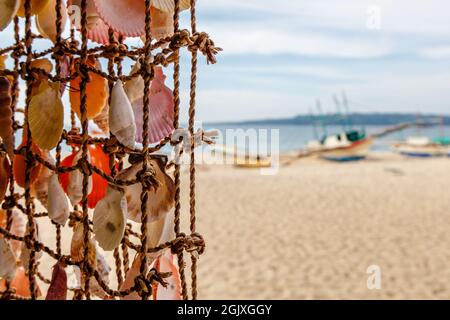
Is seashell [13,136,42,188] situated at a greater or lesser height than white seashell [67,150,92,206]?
A: greater

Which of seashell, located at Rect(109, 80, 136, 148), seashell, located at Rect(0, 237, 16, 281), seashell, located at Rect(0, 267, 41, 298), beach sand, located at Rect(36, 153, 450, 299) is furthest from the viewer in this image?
beach sand, located at Rect(36, 153, 450, 299)

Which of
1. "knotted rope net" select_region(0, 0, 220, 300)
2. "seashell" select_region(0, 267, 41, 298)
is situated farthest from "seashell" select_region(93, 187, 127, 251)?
"seashell" select_region(0, 267, 41, 298)

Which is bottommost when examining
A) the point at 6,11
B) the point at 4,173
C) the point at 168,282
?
the point at 168,282

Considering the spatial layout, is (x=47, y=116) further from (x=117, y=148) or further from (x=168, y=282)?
(x=168, y=282)

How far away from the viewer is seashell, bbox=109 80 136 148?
46 cm

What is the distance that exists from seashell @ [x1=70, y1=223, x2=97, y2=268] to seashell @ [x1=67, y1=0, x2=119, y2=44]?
0.62 ft

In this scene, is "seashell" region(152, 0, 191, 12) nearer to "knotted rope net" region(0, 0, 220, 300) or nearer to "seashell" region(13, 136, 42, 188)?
"knotted rope net" region(0, 0, 220, 300)

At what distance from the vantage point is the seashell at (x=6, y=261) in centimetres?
56

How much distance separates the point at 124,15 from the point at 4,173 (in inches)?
7.8

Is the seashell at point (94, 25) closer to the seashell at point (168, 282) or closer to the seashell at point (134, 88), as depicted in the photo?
the seashell at point (134, 88)

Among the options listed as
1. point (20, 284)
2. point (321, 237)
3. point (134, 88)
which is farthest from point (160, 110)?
point (321, 237)

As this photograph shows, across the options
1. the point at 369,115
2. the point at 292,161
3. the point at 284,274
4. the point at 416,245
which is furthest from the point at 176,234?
the point at 369,115

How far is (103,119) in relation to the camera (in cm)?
59

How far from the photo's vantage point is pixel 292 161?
1460 centimetres
